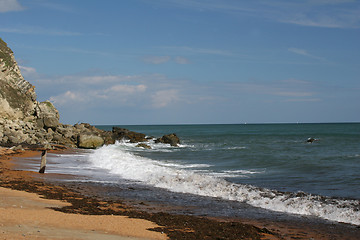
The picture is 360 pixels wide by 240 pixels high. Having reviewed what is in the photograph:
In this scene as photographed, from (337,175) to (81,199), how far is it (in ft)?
46.6

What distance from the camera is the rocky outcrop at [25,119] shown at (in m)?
38.6

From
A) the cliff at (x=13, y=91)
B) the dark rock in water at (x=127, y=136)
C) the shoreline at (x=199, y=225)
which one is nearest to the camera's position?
the shoreline at (x=199, y=225)

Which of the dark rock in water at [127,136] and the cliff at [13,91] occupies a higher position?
the cliff at [13,91]

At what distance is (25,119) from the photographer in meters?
44.3

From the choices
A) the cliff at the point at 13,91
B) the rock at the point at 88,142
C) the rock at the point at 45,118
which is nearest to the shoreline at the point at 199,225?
the rock at the point at 88,142

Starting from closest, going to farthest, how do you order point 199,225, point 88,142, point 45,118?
point 199,225
point 88,142
point 45,118

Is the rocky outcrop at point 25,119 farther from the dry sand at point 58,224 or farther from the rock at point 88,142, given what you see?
the dry sand at point 58,224

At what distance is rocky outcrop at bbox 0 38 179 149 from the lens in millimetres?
38562

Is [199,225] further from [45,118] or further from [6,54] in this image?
[6,54]

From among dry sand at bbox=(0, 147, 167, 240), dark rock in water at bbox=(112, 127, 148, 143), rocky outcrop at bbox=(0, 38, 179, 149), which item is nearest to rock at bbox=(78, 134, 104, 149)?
rocky outcrop at bbox=(0, 38, 179, 149)

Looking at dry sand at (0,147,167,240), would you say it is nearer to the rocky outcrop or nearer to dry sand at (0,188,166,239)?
dry sand at (0,188,166,239)

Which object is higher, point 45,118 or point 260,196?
point 45,118

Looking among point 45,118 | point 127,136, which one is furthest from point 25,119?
point 127,136

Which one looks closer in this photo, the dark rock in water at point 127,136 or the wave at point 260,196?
the wave at point 260,196
